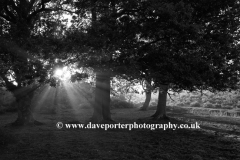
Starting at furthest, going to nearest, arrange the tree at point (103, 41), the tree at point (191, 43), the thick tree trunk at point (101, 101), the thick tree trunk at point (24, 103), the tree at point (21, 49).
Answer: the thick tree trunk at point (101, 101)
the thick tree trunk at point (24, 103)
the tree at point (21, 49)
the tree at point (103, 41)
the tree at point (191, 43)

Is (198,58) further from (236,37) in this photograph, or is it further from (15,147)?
(15,147)

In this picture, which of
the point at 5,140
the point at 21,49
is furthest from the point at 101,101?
the point at 5,140

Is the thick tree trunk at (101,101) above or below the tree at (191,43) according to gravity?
below

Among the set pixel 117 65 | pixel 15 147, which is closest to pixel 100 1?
pixel 117 65

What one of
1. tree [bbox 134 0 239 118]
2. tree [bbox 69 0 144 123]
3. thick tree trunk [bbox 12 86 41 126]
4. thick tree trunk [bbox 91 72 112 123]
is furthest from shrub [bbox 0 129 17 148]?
tree [bbox 134 0 239 118]

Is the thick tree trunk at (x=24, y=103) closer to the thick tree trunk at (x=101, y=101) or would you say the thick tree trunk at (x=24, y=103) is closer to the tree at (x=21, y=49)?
the tree at (x=21, y=49)

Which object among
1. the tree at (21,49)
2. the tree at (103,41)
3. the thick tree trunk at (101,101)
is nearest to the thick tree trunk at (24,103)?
the tree at (21,49)

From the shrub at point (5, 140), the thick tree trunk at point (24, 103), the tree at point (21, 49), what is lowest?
the shrub at point (5, 140)

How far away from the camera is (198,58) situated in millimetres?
12812

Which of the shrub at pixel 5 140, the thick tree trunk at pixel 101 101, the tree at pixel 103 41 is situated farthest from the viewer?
the thick tree trunk at pixel 101 101

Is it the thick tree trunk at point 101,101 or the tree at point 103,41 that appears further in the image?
the thick tree trunk at point 101,101

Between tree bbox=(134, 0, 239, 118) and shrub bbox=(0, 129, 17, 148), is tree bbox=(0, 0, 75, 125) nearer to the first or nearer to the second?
shrub bbox=(0, 129, 17, 148)

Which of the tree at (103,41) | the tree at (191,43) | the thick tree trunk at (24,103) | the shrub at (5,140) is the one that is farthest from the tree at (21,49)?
the tree at (191,43)

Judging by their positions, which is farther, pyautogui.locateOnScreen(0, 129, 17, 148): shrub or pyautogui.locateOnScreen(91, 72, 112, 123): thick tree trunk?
pyautogui.locateOnScreen(91, 72, 112, 123): thick tree trunk
